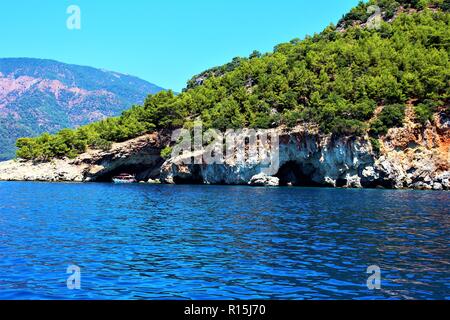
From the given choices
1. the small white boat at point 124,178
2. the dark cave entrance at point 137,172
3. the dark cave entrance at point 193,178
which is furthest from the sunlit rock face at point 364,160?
the small white boat at point 124,178

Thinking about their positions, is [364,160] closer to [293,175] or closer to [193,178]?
[293,175]

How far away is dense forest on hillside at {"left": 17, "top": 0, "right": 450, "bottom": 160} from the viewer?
77.3 metres

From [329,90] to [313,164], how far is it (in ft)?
54.5

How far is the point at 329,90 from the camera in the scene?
88.4m

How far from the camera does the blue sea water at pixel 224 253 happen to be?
608 inches

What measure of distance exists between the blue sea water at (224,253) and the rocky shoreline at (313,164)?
3573 centimetres

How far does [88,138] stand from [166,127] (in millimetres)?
19154

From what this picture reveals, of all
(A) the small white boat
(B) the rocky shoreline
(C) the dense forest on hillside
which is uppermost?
(C) the dense forest on hillside

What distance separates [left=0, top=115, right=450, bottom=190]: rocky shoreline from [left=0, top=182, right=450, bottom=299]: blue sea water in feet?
117

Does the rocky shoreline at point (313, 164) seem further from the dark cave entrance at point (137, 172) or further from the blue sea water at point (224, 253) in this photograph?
the blue sea water at point (224, 253)

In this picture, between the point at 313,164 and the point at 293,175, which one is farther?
the point at 293,175

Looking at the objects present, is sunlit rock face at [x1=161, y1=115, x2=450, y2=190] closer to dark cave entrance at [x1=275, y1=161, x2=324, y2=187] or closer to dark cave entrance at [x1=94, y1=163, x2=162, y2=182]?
dark cave entrance at [x1=275, y1=161, x2=324, y2=187]

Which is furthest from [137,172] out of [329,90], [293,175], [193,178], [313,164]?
[329,90]

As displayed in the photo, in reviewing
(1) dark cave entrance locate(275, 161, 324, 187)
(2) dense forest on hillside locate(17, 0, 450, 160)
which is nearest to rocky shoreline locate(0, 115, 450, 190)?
(1) dark cave entrance locate(275, 161, 324, 187)
